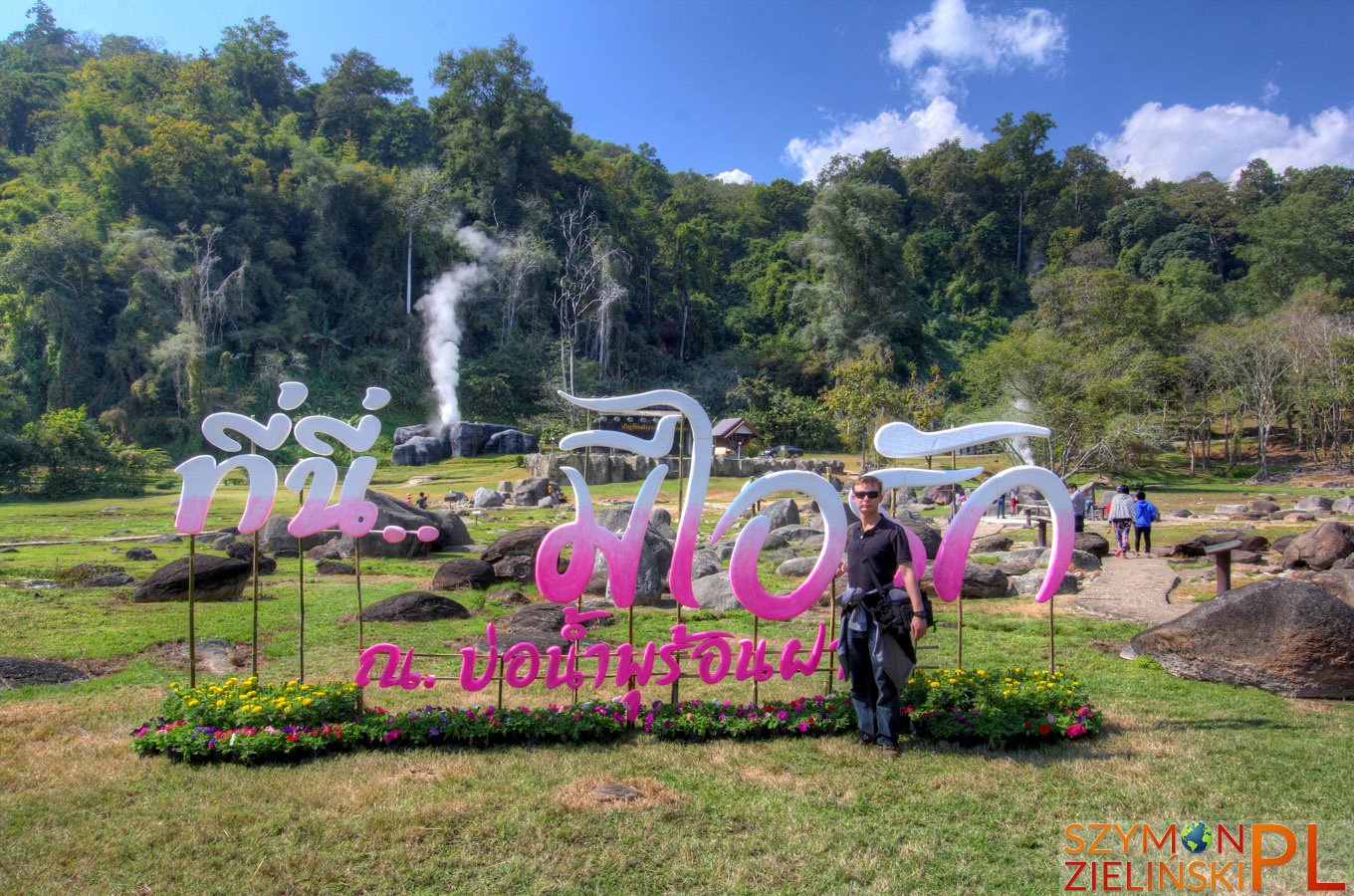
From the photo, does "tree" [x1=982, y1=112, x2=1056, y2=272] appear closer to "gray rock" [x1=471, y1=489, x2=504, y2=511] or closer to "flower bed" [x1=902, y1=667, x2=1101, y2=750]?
"gray rock" [x1=471, y1=489, x2=504, y2=511]

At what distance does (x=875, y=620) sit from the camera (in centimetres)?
601

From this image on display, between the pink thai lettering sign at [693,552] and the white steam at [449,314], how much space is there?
152 ft

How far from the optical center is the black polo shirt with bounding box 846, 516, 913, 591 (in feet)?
19.9

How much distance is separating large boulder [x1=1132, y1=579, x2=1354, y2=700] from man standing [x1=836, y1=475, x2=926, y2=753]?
3.83m

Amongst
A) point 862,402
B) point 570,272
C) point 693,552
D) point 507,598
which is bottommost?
point 507,598

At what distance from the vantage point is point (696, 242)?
238ft

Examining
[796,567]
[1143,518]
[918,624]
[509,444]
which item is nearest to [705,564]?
[796,567]

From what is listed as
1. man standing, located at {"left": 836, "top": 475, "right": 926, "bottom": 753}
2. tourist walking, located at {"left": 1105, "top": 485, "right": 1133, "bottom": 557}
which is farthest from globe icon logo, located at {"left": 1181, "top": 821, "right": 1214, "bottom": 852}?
tourist walking, located at {"left": 1105, "top": 485, "right": 1133, "bottom": 557}

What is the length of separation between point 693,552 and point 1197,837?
148 inches

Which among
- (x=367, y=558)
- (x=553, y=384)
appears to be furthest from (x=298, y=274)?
(x=367, y=558)

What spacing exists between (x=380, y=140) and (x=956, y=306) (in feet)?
175

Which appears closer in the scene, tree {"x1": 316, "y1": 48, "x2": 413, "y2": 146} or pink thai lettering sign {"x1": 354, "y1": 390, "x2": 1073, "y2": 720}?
pink thai lettering sign {"x1": 354, "y1": 390, "x2": 1073, "y2": 720}

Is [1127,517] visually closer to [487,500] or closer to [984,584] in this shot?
[984,584]

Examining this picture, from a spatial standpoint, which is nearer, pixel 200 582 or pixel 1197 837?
pixel 1197 837
